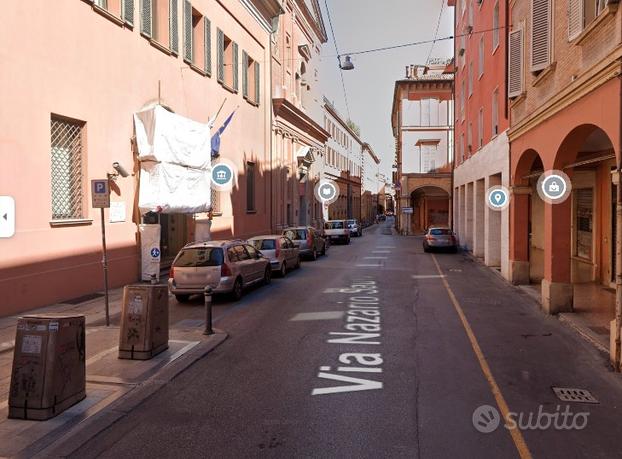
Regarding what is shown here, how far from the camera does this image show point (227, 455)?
493cm

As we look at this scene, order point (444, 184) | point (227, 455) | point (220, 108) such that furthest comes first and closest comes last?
1. point (444, 184)
2. point (220, 108)
3. point (227, 455)

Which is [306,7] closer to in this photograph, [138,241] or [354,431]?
[138,241]

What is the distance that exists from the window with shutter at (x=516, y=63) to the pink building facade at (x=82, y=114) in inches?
422

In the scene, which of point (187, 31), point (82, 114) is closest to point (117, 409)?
point (82, 114)

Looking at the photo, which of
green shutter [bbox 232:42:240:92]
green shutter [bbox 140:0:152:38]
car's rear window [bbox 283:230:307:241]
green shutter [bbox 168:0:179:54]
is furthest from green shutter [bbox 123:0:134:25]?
car's rear window [bbox 283:230:307:241]

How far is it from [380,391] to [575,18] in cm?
787

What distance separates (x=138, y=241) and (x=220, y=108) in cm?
777

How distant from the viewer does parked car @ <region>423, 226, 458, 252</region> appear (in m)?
28.6

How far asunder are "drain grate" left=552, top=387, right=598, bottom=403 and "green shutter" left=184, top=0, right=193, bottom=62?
16817 millimetres

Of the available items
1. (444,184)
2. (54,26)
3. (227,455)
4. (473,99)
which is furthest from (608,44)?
(444,184)

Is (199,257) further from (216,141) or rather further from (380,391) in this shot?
(216,141)

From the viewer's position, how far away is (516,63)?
1454 centimetres

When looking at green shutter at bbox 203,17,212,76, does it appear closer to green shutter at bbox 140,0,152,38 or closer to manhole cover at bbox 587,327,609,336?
green shutter at bbox 140,0,152,38

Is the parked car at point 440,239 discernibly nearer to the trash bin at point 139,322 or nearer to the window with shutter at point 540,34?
the window with shutter at point 540,34
